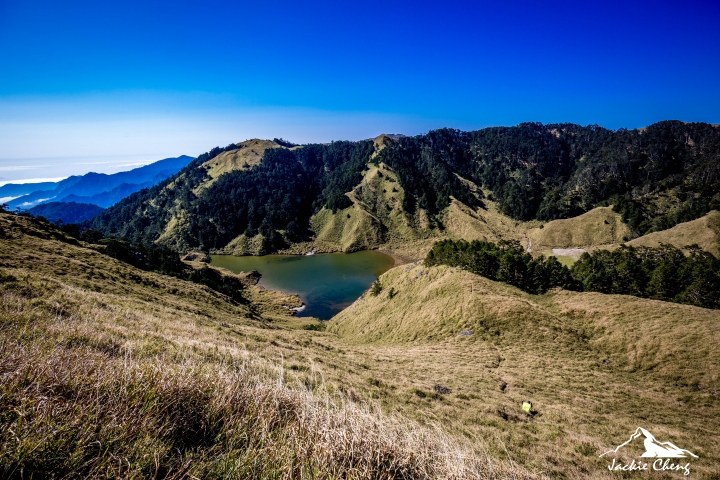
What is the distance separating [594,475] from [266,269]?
94.9 m

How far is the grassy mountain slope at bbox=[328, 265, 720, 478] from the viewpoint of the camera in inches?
436

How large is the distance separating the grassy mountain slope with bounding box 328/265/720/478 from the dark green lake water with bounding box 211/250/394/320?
82.0 feet

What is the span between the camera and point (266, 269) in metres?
94.9

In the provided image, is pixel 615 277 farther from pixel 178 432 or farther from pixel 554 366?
pixel 178 432

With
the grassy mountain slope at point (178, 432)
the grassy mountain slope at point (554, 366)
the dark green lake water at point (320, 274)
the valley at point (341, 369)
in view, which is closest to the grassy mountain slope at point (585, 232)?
the valley at point (341, 369)

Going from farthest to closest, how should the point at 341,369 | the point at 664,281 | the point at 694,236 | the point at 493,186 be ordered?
the point at 493,186 < the point at 694,236 < the point at 664,281 < the point at 341,369

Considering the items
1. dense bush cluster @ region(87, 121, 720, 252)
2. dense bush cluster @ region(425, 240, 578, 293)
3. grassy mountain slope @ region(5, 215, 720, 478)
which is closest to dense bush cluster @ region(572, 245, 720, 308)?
dense bush cluster @ region(425, 240, 578, 293)

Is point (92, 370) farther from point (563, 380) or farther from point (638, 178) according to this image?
point (638, 178)

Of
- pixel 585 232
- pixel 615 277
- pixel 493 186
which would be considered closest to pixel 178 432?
pixel 615 277

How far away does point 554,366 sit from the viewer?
20.7m

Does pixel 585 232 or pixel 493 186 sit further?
pixel 493 186

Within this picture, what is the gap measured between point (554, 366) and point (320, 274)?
69.1 metres

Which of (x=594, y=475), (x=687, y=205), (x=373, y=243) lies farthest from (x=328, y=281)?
(x=687, y=205)

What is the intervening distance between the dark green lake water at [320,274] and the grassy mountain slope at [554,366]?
24995 millimetres
